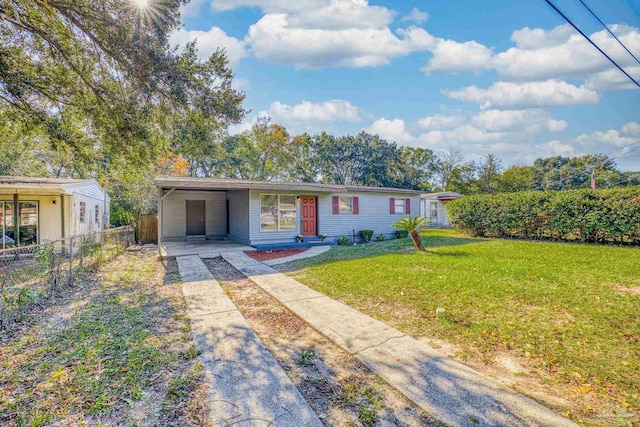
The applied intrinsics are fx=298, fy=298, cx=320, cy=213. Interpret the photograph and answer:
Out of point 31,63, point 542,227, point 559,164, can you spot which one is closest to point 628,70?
point 542,227

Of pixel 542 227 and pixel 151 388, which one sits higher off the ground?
pixel 542 227

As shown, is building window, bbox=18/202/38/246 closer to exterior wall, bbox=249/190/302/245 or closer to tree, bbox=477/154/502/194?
exterior wall, bbox=249/190/302/245

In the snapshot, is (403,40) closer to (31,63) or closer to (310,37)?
(310,37)

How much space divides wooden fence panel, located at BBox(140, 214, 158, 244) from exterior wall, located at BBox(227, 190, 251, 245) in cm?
361

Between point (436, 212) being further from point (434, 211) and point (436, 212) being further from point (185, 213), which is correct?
point (185, 213)

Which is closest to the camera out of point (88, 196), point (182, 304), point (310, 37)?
point (182, 304)

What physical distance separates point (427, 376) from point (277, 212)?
34.9ft

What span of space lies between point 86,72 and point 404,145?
108 ft

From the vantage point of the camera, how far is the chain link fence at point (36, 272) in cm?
429

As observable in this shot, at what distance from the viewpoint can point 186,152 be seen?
25.6 ft

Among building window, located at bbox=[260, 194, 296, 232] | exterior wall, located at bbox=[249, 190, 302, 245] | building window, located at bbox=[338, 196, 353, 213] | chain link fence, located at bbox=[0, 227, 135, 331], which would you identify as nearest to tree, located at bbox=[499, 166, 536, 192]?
building window, located at bbox=[338, 196, 353, 213]

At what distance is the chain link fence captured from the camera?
429 cm

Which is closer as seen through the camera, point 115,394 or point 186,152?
point 115,394

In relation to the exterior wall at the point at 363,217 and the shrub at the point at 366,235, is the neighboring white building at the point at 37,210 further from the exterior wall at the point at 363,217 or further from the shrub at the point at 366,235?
the shrub at the point at 366,235
